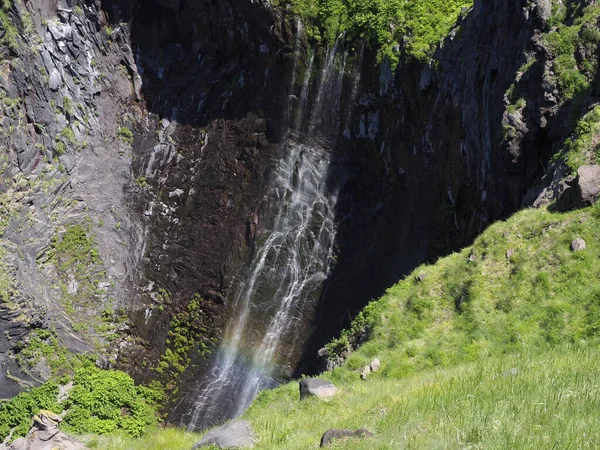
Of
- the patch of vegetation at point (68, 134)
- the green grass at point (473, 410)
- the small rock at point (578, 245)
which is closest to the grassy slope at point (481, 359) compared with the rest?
the green grass at point (473, 410)

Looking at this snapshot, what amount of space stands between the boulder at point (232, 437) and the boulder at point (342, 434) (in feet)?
5.84

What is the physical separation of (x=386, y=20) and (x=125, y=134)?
1468cm

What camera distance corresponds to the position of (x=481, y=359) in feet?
35.0

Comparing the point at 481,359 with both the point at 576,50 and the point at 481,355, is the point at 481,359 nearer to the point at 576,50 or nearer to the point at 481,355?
the point at 481,355

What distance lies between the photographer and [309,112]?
29578mm

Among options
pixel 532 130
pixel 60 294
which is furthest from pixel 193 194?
pixel 532 130

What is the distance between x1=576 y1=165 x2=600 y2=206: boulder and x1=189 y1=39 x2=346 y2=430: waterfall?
13.7 m

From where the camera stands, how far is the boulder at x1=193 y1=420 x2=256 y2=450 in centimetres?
861

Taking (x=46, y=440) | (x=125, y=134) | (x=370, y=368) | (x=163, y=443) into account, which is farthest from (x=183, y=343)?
Answer: (x=163, y=443)

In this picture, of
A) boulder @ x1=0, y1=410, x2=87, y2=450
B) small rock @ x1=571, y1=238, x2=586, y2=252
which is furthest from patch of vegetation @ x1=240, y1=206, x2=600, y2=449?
boulder @ x1=0, y1=410, x2=87, y2=450

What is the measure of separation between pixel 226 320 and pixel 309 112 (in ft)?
37.2

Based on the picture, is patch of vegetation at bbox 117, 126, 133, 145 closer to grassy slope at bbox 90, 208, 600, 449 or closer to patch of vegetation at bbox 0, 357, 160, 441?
patch of vegetation at bbox 0, 357, 160, 441

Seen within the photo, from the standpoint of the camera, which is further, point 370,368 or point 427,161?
point 427,161

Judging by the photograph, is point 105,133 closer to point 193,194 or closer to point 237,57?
point 193,194
